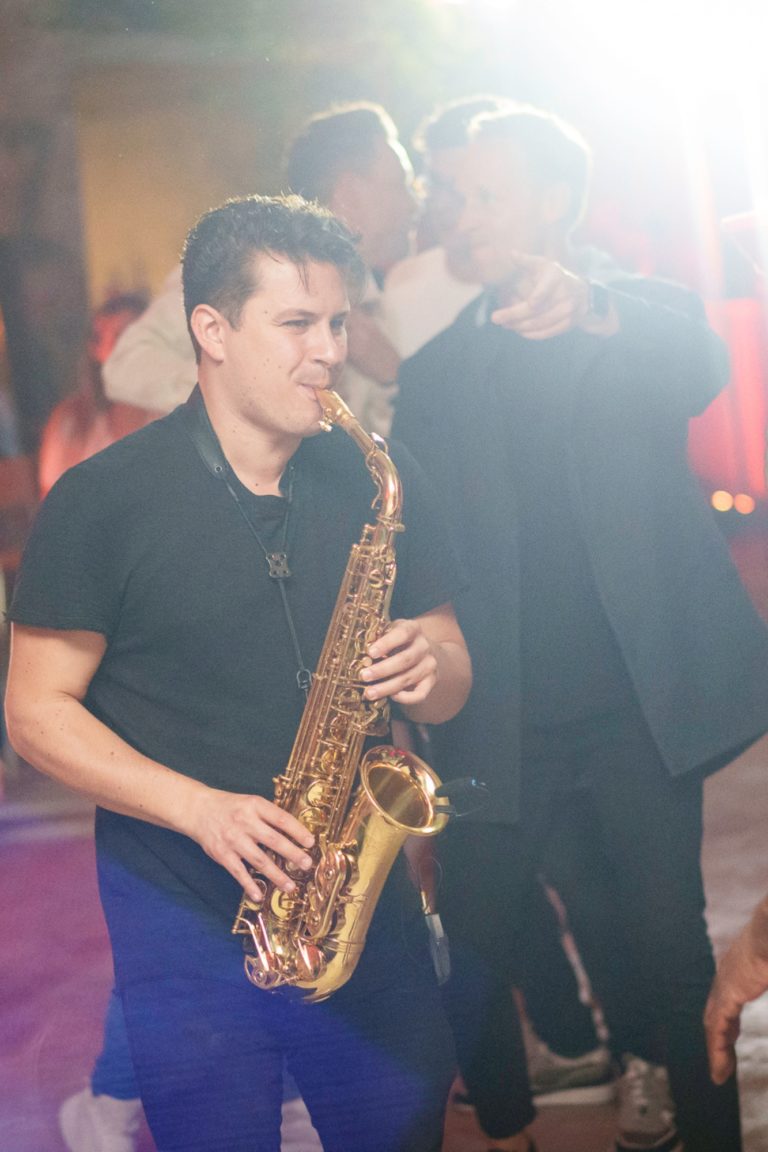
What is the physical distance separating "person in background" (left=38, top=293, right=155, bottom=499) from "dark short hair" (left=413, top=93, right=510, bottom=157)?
687mm

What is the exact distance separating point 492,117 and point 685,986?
1.75m

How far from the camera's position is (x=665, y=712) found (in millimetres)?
2346

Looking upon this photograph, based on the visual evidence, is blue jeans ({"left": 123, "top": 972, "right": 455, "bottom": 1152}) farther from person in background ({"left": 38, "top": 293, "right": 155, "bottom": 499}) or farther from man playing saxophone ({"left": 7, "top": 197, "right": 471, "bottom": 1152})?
person in background ({"left": 38, "top": 293, "right": 155, "bottom": 499})

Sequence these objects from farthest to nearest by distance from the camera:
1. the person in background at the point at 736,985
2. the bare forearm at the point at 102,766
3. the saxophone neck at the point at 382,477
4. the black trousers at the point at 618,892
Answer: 1. the black trousers at the point at 618,892
2. the saxophone neck at the point at 382,477
3. the bare forearm at the point at 102,766
4. the person in background at the point at 736,985

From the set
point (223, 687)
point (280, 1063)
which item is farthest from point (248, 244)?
point (280, 1063)

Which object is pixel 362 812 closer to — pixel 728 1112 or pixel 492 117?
pixel 728 1112

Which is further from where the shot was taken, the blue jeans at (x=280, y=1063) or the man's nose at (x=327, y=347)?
the man's nose at (x=327, y=347)

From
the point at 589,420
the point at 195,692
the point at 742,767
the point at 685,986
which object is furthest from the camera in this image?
the point at 742,767

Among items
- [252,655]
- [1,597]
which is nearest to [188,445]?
[252,655]

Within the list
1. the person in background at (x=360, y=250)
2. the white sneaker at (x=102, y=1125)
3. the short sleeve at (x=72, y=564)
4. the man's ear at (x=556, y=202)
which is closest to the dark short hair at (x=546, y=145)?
the man's ear at (x=556, y=202)

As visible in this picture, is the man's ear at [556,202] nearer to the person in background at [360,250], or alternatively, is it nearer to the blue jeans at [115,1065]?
the person in background at [360,250]

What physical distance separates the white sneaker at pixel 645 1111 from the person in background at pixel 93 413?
5.48ft

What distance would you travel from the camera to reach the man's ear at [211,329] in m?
1.97

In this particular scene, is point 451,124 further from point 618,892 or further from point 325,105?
point 618,892
